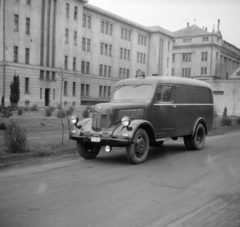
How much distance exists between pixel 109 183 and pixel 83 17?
179 feet

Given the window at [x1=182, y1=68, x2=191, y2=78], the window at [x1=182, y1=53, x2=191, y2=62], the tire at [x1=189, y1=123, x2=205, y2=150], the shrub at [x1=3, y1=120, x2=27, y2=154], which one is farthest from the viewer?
the window at [x1=182, y1=53, x2=191, y2=62]

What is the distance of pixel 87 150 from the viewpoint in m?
9.87

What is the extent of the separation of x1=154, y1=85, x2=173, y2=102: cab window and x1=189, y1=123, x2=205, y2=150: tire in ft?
6.68

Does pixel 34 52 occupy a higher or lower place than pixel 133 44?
lower

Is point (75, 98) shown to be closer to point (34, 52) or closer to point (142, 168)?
point (34, 52)

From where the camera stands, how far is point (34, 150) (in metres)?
10.9

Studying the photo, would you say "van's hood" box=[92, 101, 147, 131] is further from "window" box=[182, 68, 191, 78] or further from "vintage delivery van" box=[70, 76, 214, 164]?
"window" box=[182, 68, 191, 78]

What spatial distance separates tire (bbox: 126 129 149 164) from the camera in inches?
348

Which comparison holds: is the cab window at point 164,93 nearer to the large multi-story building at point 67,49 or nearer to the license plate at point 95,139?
the license plate at point 95,139

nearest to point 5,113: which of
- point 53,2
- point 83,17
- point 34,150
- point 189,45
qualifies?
point 34,150

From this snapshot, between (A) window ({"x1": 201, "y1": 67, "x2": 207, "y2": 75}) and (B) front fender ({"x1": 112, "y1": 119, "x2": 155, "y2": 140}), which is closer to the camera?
(B) front fender ({"x1": 112, "y1": 119, "x2": 155, "y2": 140})

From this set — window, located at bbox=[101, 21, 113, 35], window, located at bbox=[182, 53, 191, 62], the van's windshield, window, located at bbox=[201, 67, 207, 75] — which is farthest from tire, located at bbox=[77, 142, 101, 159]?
window, located at bbox=[182, 53, 191, 62]

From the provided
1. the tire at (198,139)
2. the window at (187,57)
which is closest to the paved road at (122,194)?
the tire at (198,139)

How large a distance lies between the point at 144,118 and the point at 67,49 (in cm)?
4674
